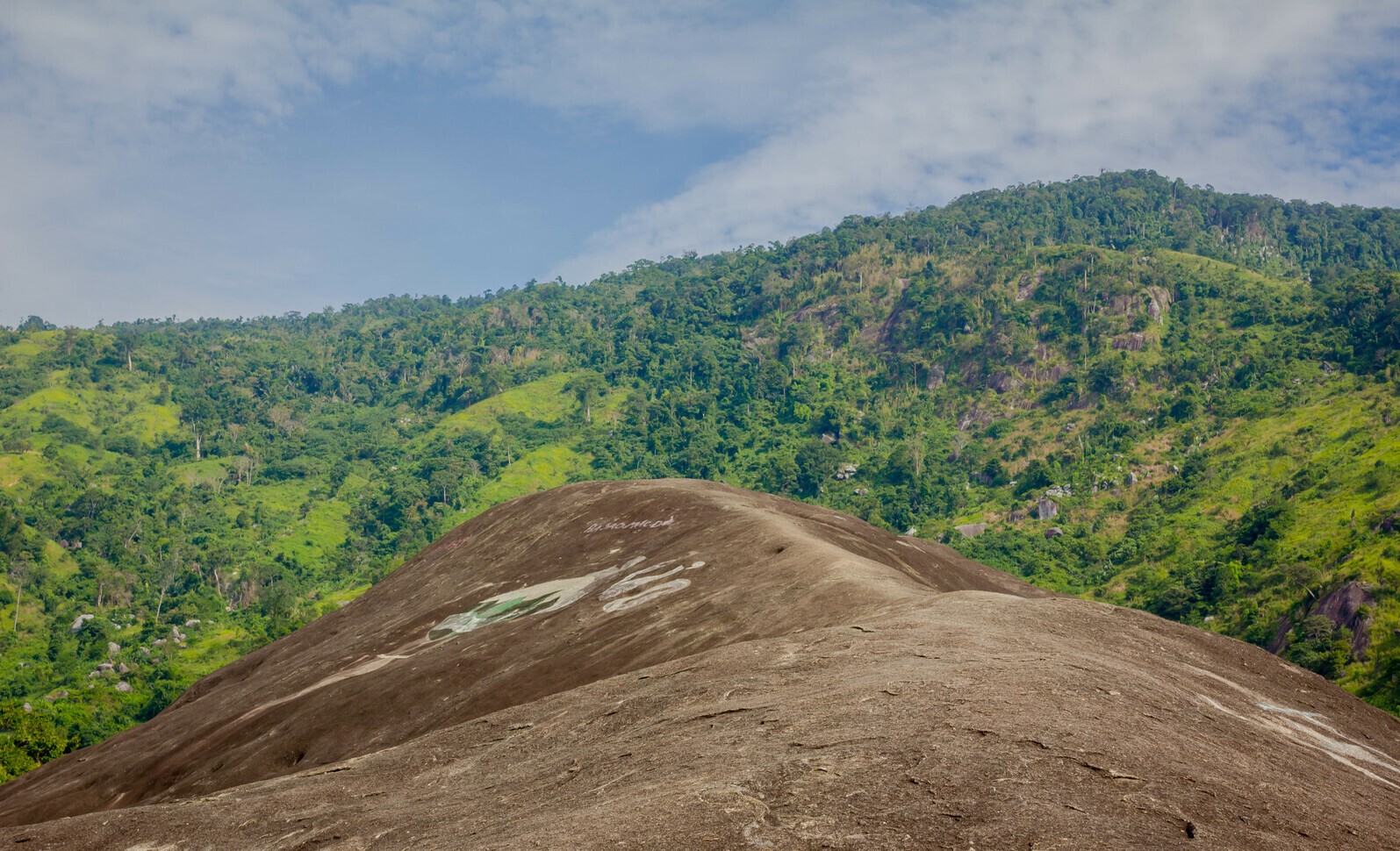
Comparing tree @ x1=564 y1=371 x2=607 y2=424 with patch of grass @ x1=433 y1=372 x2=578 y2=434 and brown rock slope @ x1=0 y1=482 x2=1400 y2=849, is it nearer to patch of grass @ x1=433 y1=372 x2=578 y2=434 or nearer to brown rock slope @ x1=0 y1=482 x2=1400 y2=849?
patch of grass @ x1=433 y1=372 x2=578 y2=434

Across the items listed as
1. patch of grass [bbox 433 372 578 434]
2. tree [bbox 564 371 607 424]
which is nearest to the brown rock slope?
patch of grass [bbox 433 372 578 434]

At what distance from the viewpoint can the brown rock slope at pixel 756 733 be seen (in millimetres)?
12930

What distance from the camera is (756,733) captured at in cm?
1609

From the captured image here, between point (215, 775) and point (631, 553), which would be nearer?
point (215, 775)

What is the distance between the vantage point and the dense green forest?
292 ft

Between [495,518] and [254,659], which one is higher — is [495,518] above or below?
above

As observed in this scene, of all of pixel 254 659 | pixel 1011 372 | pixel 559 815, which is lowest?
pixel 254 659

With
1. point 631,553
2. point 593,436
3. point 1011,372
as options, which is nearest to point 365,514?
point 593,436

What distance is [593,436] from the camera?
178000 millimetres

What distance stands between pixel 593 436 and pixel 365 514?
40549mm

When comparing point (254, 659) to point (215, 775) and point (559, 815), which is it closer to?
point (215, 775)

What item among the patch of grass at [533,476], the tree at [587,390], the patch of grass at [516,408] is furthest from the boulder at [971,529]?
the patch of grass at [516,408]

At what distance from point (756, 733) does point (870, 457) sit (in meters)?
142

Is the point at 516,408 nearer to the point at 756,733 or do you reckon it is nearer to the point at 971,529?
the point at 971,529
